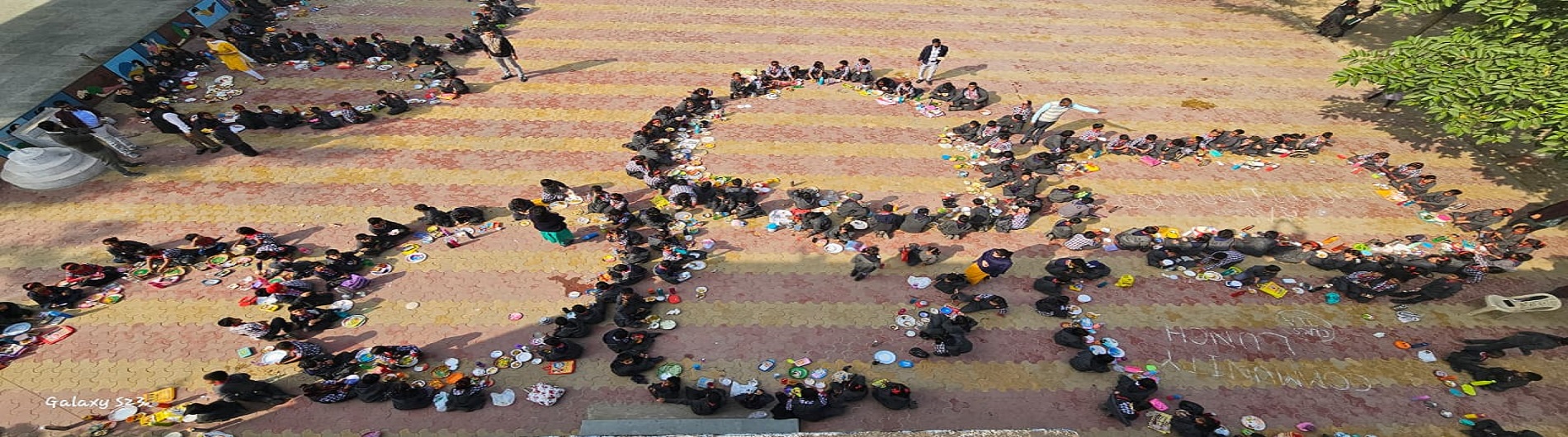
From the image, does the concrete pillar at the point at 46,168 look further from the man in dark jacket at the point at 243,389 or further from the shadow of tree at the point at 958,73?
the shadow of tree at the point at 958,73

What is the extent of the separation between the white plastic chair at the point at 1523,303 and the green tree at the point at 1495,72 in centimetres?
294

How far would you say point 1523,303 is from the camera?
36.0ft

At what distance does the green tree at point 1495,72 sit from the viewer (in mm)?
10898

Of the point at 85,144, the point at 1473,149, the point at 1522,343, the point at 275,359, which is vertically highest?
the point at 85,144

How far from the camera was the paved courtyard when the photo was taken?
10297mm

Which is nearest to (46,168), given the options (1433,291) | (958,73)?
(958,73)

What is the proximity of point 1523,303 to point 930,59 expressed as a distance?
1433cm

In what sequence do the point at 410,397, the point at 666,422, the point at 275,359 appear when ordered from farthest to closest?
the point at 275,359 < the point at 410,397 < the point at 666,422

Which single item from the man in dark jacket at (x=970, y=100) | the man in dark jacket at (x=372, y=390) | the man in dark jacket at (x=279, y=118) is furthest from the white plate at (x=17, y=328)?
the man in dark jacket at (x=970, y=100)

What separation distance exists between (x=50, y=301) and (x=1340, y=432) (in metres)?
24.5

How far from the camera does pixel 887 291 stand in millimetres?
12336

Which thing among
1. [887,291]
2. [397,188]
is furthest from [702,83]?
[887,291]

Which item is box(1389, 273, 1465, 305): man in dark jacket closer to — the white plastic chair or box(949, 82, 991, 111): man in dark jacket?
the white plastic chair

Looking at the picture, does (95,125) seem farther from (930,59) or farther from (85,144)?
(930,59)
